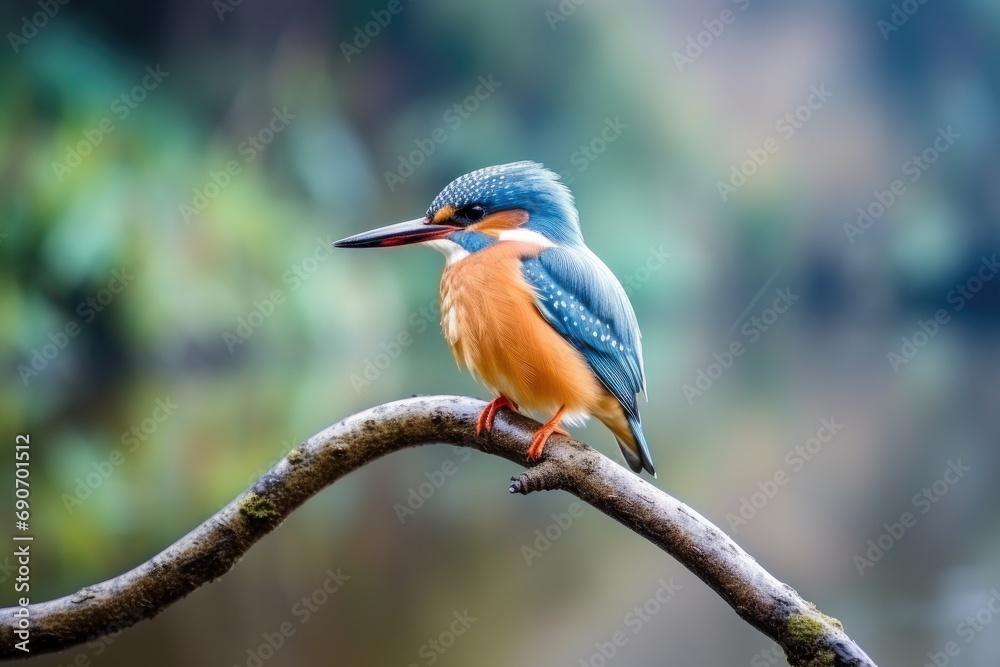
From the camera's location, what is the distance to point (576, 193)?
8.45 feet

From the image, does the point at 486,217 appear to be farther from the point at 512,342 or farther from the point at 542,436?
the point at 542,436

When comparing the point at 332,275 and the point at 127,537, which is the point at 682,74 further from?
the point at 127,537

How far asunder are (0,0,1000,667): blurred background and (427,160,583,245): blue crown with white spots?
3.97ft

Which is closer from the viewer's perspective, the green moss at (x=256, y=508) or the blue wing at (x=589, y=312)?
the green moss at (x=256, y=508)

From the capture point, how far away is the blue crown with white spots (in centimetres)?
122

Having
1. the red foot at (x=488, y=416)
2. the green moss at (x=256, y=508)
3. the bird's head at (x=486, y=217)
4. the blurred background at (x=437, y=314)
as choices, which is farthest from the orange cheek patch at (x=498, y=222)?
the blurred background at (x=437, y=314)

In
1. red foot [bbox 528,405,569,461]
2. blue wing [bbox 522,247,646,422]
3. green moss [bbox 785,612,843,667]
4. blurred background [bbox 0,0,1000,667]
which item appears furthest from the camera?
blurred background [bbox 0,0,1000,667]

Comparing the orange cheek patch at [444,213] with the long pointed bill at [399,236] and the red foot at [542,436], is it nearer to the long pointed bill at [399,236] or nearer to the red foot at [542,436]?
the long pointed bill at [399,236]

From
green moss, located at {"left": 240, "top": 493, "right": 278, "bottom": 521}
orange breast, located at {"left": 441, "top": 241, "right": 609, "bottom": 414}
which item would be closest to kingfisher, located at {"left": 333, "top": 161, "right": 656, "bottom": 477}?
orange breast, located at {"left": 441, "top": 241, "right": 609, "bottom": 414}

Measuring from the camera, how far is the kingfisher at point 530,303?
1.15m

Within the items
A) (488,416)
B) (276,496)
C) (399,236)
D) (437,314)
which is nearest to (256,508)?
(276,496)

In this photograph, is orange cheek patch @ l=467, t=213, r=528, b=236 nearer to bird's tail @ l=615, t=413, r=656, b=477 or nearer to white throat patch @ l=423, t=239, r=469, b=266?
white throat patch @ l=423, t=239, r=469, b=266

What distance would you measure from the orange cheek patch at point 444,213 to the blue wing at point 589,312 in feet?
0.47

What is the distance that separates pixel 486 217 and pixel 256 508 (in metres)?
0.54
